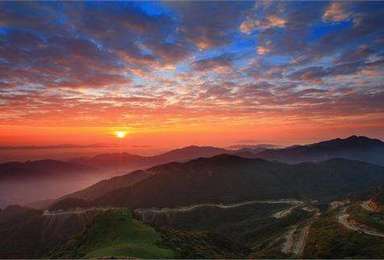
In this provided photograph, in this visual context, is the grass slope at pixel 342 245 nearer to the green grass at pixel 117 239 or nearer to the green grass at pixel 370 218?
the green grass at pixel 370 218

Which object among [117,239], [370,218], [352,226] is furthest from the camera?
[370,218]

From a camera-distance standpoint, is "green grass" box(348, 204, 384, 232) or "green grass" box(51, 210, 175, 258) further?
"green grass" box(348, 204, 384, 232)

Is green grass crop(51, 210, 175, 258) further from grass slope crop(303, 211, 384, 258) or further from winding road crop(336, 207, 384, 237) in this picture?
winding road crop(336, 207, 384, 237)

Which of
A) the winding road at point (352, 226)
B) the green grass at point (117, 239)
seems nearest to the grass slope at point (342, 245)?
the winding road at point (352, 226)

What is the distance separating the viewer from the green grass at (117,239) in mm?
69688

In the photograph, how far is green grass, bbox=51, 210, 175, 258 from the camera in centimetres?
6969

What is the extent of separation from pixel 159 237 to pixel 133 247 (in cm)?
1742

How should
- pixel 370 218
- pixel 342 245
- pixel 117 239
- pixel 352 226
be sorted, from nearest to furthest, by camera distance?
pixel 117 239 < pixel 342 245 < pixel 352 226 < pixel 370 218

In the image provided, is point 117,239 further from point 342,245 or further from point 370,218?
point 370,218

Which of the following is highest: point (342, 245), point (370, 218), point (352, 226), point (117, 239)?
point (117, 239)

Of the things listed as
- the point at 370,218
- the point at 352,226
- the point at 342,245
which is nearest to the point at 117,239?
the point at 342,245

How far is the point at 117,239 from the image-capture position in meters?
82.4

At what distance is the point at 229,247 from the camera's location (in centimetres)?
10356

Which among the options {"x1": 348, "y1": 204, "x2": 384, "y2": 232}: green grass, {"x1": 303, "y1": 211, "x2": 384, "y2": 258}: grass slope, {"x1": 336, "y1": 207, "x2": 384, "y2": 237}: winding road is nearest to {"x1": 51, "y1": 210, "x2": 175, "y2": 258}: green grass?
{"x1": 303, "y1": 211, "x2": 384, "y2": 258}: grass slope
